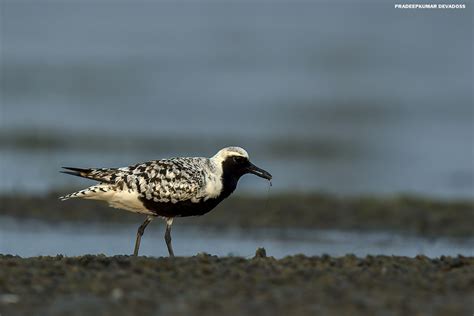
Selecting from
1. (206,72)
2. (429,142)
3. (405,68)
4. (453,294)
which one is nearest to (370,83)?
(405,68)

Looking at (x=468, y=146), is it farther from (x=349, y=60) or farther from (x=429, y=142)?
(x=349, y=60)

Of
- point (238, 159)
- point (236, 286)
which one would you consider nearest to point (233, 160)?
point (238, 159)


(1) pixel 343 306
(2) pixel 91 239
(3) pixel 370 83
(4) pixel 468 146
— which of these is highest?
(3) pixel 370 83

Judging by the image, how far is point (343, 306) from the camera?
7.89 metres

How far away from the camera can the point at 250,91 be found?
32375mm

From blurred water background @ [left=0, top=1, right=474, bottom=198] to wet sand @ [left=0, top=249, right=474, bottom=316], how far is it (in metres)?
9.09

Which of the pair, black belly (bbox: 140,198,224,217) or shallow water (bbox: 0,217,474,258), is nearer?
black belly (bbox: 140,198,224,217)

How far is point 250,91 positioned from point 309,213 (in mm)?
15355

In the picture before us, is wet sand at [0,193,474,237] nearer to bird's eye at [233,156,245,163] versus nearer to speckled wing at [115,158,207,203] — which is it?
bird's eye at [233,156,245,163]

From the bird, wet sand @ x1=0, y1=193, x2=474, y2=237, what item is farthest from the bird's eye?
wet sand @ x1=0, y1=193, x2=474, y2=237

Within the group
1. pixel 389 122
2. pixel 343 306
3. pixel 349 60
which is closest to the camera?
pixel 343 306

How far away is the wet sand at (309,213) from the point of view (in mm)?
16703

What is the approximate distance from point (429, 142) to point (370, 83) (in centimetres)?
921

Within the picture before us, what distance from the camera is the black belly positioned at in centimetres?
1278
